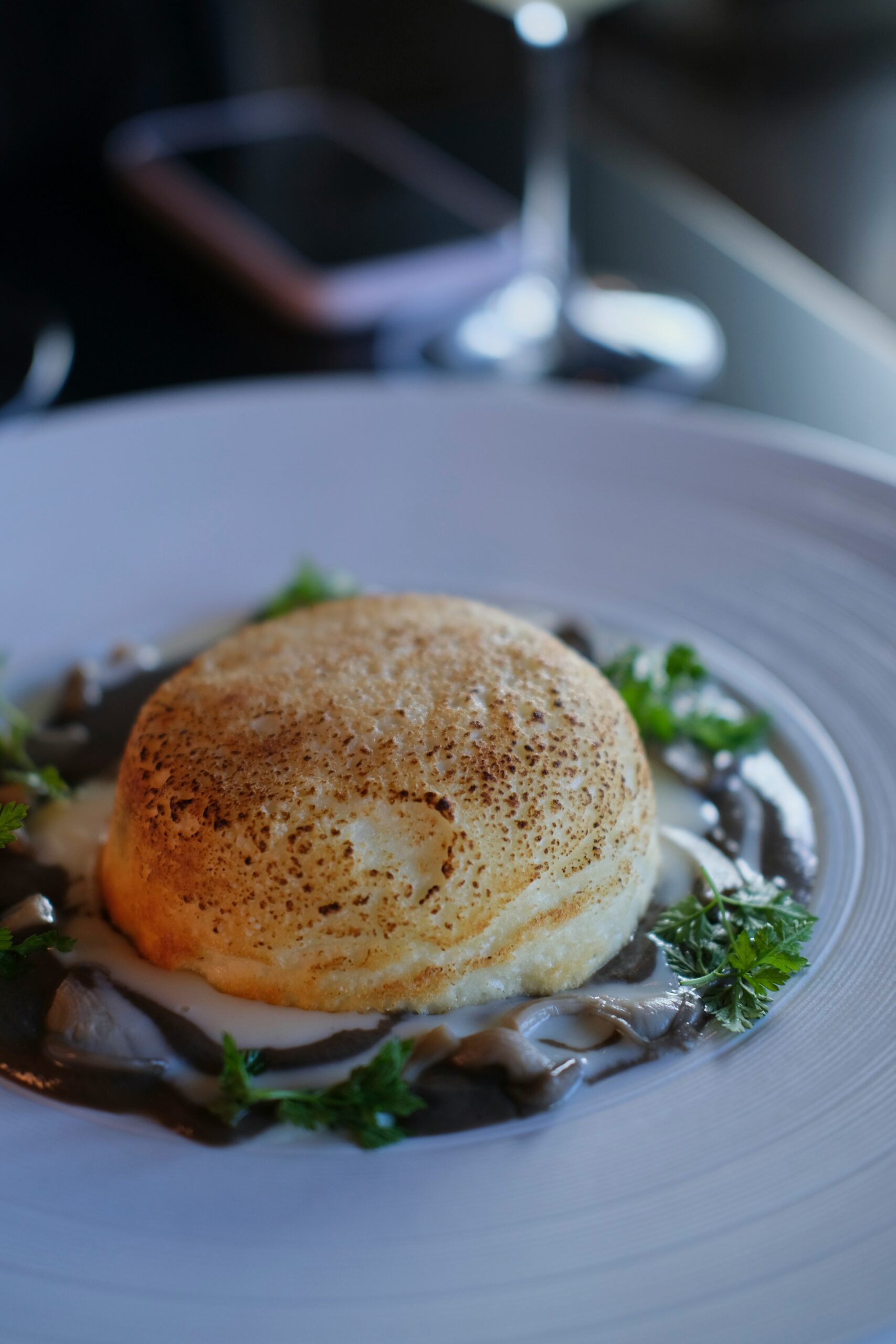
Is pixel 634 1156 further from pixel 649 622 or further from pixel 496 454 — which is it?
pixel 496 454

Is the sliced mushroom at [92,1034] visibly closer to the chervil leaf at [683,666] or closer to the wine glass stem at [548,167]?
the chervil leaf at [683,666]

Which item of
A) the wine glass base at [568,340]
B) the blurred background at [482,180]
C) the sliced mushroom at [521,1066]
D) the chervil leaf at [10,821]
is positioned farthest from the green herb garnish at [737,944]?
the wine glass base at [568,340]

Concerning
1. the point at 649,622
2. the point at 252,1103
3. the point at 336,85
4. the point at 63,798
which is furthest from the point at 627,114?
the point at 252,1103

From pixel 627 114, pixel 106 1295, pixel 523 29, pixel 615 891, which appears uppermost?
pixel 627 114

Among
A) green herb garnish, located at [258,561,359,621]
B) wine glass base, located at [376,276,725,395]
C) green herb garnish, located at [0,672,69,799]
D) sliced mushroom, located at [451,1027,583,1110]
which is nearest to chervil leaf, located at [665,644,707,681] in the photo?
green herb garnish, located at [258,561,359,621]

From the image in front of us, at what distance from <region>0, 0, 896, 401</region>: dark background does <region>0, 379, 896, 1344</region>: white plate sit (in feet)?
3.24

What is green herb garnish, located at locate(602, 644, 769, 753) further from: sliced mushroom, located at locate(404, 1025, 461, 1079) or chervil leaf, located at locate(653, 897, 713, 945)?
sliced mushroom, located at locate(404, 1025, 461, 1079)

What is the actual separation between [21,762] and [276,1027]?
2.84 ft

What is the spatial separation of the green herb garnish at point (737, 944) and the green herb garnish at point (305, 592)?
1128mm

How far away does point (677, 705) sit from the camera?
2578mm

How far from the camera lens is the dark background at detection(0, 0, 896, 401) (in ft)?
14.4

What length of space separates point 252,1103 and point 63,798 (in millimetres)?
851

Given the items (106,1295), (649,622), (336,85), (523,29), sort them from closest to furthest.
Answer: (106,1295) → (649,622) → (523,29) → (336,85)

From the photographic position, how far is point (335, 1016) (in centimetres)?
187
